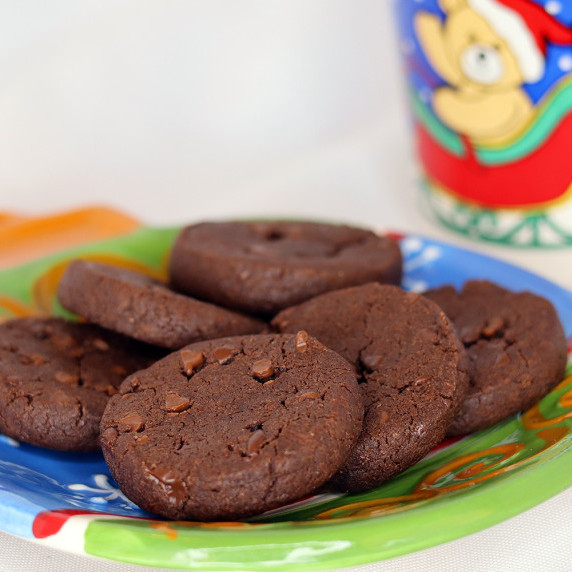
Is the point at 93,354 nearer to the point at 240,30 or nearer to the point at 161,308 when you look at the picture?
the point at 161,308

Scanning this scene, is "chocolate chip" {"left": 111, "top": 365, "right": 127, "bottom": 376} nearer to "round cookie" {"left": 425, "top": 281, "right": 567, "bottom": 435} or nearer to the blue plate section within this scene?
the blue plate section

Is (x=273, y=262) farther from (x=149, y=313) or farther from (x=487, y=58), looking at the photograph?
(x=487, y=58)

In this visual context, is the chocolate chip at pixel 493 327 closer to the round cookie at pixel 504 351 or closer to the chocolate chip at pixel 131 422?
the round cookie at pixel 504 351

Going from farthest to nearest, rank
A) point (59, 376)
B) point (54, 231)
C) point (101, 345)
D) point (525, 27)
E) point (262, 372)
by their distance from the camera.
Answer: point (54, 231) < point (525, 27) < point (101, 345) < point (59, 376) < point (262, 372)

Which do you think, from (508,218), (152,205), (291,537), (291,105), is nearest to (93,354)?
(291,537)

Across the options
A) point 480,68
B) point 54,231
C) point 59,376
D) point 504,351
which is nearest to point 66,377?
point 59,376

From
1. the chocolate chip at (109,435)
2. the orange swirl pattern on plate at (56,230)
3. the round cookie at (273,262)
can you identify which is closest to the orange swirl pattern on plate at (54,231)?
the orange swirl pattern on plate at (56,230)
